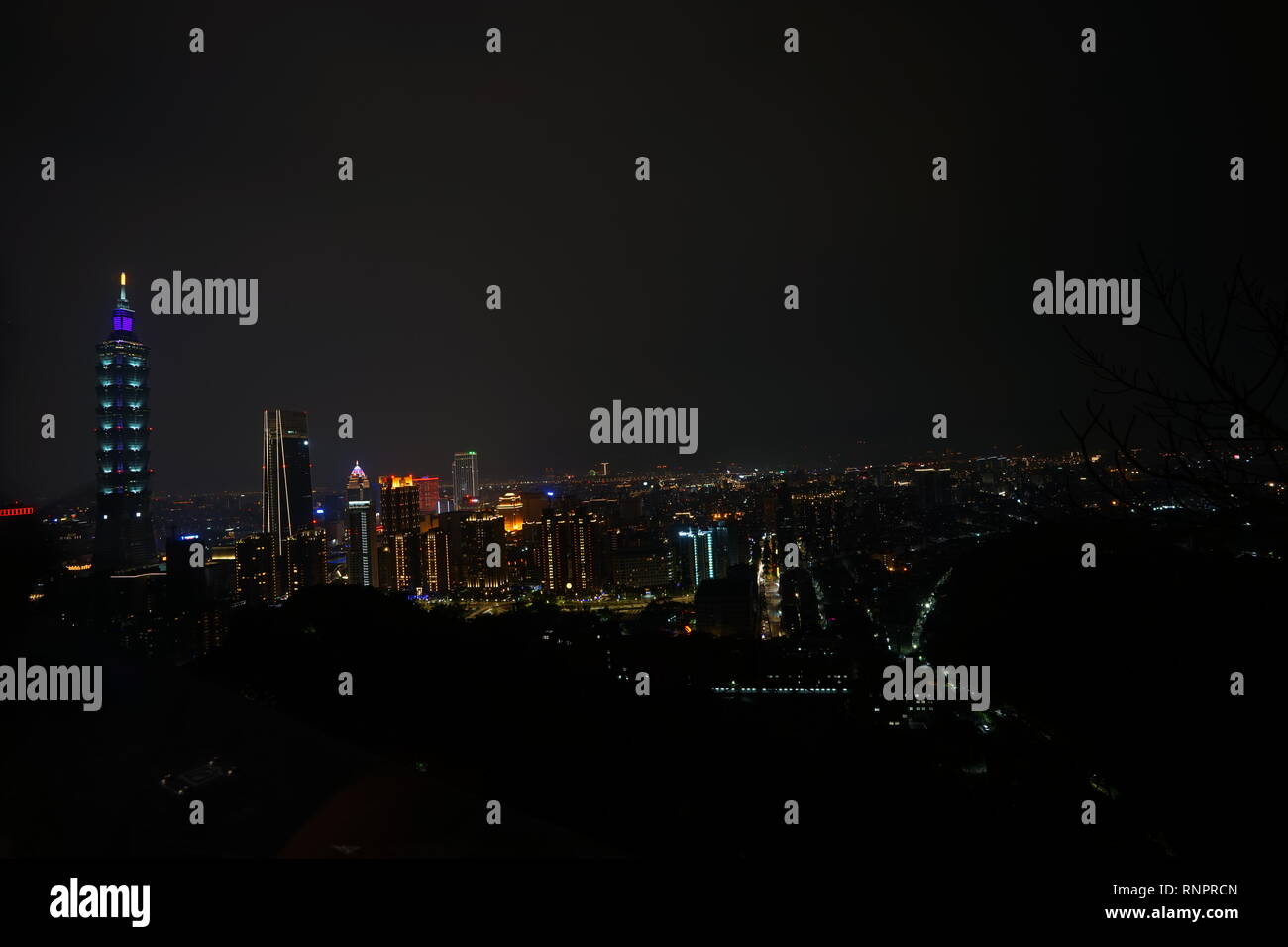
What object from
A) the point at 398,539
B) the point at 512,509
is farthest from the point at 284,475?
the point at 512,509

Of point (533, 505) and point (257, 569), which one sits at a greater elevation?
point (533, 505)

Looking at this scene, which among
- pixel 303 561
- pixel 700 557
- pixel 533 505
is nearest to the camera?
pixel 303 561

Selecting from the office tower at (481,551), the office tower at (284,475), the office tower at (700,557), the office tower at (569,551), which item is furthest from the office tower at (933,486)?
the office tower at (284,475)

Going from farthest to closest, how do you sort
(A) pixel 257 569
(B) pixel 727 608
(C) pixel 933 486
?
(A) pixel 257 569, (B) pixel 727 608, (C) pixel 933 486

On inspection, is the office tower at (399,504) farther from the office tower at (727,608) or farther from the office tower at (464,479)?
the office tower at (727,608)

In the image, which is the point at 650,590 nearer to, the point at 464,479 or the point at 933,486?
the point at 464,479

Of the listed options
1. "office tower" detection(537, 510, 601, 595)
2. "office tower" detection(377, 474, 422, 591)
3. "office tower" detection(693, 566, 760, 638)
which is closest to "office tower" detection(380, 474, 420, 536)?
"office tower" detection(377, 474, 422, 591)

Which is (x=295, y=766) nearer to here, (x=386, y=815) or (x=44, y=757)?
(x=386, y=815)
